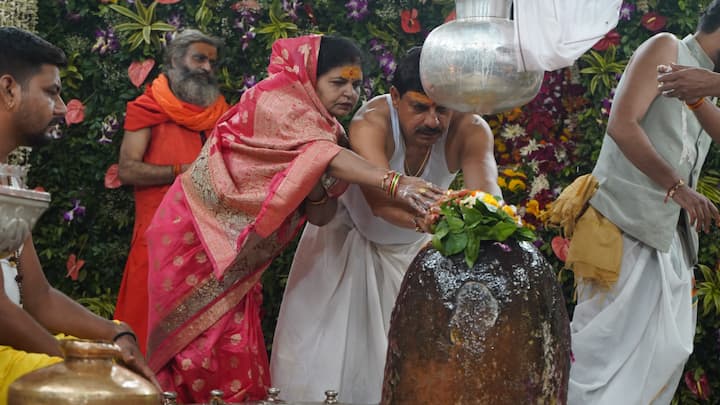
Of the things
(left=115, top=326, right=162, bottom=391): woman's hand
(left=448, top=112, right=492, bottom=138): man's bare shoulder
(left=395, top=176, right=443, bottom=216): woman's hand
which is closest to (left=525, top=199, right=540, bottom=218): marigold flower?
(left=448, top=112, right=492, bottom=138): man's bare shoulder

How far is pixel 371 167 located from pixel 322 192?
465mm

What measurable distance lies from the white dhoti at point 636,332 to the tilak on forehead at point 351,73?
1328 millimetres

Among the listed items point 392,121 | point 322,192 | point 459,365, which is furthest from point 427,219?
point 392,121

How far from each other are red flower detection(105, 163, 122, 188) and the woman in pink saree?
1776 mm

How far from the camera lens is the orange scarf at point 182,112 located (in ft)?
19.4

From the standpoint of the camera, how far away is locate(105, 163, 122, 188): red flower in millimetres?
6235

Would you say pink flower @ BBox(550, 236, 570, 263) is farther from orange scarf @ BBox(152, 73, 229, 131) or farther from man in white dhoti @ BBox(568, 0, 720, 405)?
orange scarf @ BBox(152, 73, 229, 131)

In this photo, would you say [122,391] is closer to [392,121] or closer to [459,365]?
[459,365]

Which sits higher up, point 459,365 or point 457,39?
point 457,39

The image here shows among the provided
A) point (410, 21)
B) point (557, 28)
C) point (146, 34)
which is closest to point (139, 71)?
point (146, 34)

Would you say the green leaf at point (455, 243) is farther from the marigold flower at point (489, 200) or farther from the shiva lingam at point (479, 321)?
the marigold flower at point (489, 200)

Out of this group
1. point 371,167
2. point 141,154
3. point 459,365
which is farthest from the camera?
point 141,154

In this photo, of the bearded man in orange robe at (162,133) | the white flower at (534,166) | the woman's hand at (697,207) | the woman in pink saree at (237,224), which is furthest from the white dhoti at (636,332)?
the bearded man in orange robe at (162,133)

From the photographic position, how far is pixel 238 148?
4383mm
